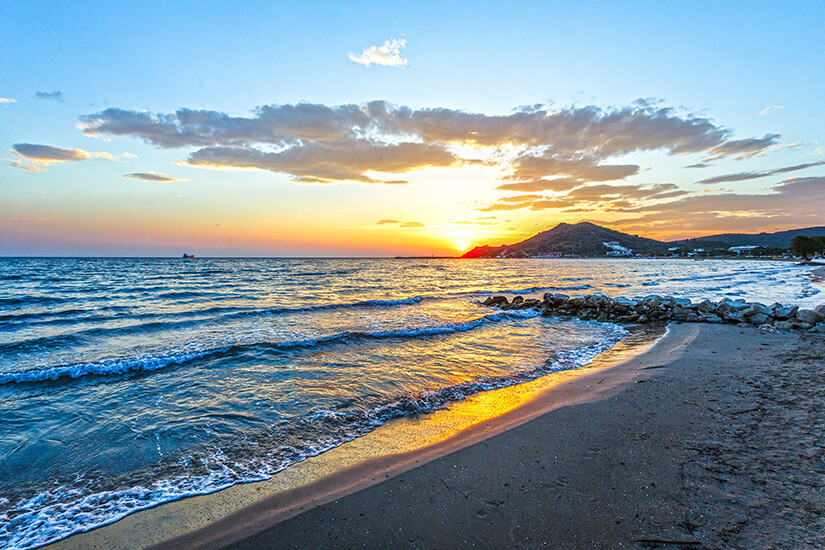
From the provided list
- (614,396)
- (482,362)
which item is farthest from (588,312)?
(614,396)

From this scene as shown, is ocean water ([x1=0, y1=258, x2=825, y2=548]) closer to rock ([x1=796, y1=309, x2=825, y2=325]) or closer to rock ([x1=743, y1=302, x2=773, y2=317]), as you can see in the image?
rock ([x1=743, y1=302, x2=773, y2=317])

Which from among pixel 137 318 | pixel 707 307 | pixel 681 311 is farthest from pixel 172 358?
pixel 707 307

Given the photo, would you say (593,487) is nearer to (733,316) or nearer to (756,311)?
(733,316)

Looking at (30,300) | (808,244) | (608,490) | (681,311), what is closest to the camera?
(608,490)

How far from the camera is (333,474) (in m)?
5.11

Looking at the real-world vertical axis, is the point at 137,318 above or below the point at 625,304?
below

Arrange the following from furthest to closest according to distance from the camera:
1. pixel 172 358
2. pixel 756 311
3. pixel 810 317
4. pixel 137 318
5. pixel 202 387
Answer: pixel 137 318 < pixel 756 311 < pixel 810 317 < pixel 172 358 < pixel 202 387

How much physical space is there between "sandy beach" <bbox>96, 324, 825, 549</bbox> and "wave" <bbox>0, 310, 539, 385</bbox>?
29.6ft

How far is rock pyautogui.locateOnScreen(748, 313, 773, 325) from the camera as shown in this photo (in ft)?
50.1

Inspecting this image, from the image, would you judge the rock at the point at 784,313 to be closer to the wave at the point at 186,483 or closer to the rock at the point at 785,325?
the rock at the point at 785,325

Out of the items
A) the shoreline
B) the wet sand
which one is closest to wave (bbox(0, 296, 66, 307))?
the shoreline

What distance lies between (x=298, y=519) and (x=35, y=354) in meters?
14.9

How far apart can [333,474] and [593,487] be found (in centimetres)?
361

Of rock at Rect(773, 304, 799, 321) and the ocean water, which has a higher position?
rock at Rect(773, 304, 799, 321)
